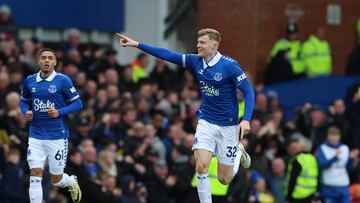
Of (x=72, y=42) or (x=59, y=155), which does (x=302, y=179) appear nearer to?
(x=72, y=42)

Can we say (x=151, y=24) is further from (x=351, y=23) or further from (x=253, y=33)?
(x=351, y=23)

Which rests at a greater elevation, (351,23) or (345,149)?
(351,23)

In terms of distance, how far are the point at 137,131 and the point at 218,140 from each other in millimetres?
5762

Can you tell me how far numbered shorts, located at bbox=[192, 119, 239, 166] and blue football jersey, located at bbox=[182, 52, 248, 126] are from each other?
85mm

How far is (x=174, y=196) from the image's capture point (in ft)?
77.0

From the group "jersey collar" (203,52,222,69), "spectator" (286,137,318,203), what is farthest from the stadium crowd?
"jersey collar" (203,52,222,69)

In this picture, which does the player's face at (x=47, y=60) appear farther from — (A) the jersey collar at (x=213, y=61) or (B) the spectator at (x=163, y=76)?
(B) the spectator at (x=163, y=76)

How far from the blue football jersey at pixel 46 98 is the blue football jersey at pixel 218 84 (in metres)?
1.74

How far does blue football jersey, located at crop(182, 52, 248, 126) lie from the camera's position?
1816cm

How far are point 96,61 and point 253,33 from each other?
490 cm

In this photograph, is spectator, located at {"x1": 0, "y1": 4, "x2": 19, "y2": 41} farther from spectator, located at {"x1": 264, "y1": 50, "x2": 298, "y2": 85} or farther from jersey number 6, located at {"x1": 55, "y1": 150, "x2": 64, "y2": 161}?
jersey number 6, located at {"x1": 55, "y1": 150, "x2": 64, "y2": 161}

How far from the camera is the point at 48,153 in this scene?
1895 centimetres

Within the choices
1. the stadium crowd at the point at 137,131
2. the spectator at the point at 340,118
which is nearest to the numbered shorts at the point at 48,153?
the stadium crowd at the point at 137,131

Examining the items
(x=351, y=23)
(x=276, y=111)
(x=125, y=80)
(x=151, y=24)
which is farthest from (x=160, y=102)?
(x=351, y=23)
